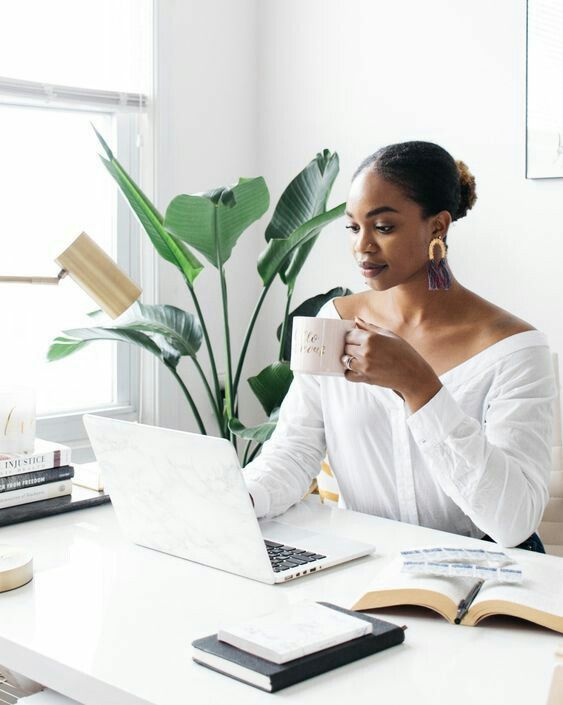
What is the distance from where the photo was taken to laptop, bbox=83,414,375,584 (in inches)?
52.7

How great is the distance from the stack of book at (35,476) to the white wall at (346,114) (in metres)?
1.38

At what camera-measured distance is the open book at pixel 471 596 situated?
1.18 meters

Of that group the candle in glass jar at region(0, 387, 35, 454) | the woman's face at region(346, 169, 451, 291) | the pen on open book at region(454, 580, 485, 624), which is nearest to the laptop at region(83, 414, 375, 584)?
the pen on open book at region(454, 580, 485, 624)

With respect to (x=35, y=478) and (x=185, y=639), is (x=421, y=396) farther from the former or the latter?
(x=35, y=478)

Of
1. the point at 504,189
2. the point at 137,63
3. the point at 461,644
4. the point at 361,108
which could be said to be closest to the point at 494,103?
the point at 504,189

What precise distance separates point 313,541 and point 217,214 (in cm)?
123

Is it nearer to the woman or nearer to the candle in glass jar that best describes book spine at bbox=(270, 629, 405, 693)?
the woman

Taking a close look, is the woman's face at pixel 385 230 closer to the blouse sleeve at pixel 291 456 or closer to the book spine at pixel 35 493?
the blouse sleeve at pixel 291 456

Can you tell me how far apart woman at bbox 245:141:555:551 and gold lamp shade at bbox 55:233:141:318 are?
342 mm

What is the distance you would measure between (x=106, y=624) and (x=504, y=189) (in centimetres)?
198

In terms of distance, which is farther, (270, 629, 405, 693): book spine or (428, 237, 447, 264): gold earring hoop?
(428, 237, 447, 264): gold earring hoop

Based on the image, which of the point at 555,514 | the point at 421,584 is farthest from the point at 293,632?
the point at 555,514

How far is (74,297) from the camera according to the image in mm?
3039

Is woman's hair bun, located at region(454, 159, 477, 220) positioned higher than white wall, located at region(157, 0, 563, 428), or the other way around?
white wall, located at region(157, 0, 563, 428)
